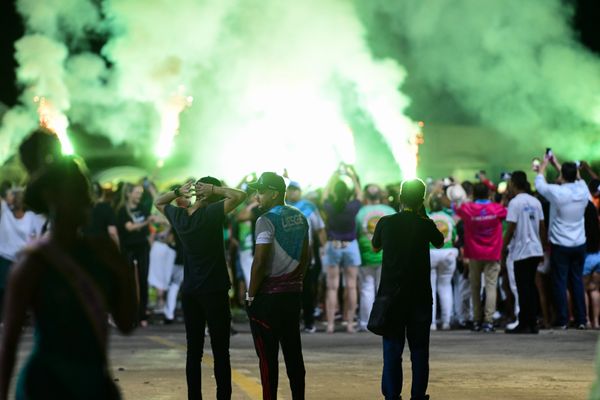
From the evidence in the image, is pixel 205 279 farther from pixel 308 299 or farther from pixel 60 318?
pixel 308 299

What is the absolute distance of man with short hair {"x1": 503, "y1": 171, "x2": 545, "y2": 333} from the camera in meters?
16.5

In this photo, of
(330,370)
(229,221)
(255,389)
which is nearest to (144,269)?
(229,221)

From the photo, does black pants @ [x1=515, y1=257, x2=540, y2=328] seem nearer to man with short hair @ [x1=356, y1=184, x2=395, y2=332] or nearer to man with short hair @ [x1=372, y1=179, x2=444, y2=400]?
man with short hair @ [x1=356, y1=184, x2=395, y2=332]

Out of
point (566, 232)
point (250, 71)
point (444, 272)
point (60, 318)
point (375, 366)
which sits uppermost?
point (250, 71)

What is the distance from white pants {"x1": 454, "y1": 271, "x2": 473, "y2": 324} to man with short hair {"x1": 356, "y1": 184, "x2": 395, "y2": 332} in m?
1.58

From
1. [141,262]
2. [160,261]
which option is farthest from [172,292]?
[141,262]

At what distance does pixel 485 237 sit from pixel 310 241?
2345 mm

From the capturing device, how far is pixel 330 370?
12.0 metres

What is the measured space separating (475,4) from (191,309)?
821 inches

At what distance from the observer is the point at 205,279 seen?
9062 mm

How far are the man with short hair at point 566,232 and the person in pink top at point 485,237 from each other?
705 mm

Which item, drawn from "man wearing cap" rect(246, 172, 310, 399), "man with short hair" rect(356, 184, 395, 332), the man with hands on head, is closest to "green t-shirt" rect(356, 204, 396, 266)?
"man with short hair" rect(356, 184, 395, 332)

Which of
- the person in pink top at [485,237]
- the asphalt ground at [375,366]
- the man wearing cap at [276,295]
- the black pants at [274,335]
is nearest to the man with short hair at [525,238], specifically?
the asphalt ground at [375,366]

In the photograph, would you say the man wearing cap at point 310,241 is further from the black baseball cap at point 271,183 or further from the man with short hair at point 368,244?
the black baseball cap at point 271,183
